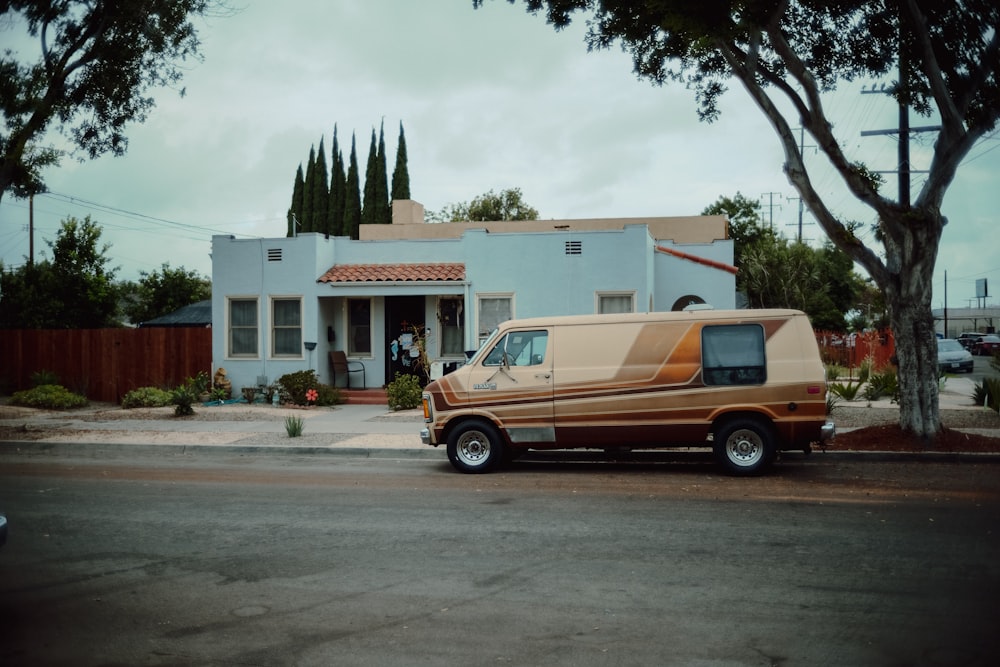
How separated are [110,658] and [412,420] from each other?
12814 mm

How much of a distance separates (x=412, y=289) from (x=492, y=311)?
2.06 m

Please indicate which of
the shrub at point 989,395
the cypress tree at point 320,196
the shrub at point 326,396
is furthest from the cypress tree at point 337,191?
the shrub at point 989,395

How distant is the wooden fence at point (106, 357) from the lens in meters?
22.9

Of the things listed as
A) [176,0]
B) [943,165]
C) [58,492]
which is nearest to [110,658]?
[58,492]

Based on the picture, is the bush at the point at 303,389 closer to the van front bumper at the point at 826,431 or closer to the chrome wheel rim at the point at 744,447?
the chrome wheel rim at the point at 744,447

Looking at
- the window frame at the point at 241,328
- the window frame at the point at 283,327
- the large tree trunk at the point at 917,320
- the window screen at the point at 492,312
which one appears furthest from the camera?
the window frame at the point at 241,328

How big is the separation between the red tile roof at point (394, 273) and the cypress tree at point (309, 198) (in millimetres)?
32625

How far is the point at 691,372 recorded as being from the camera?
36.9 ft

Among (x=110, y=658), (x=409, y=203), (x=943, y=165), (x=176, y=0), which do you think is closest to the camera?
(x=110, y=658)

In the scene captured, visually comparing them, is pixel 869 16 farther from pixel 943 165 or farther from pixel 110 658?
pixel 110 658

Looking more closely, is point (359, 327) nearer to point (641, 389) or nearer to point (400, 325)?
point (400, 325)

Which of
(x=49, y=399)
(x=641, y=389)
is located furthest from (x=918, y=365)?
(x=49, y=399)

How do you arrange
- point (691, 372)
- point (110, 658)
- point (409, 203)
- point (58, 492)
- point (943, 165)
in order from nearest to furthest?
point (110, 658)
point (58, 492)
point (691, 372)
point (943, 165)
point (409, 203)

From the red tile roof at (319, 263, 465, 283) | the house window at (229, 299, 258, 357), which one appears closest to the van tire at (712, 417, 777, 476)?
the red tile roof at (319, 263, 465, 283)
